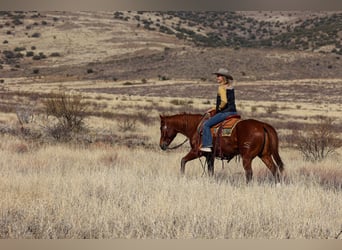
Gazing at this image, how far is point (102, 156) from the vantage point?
12.1 m

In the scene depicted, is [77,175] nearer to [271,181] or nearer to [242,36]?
[271,181]

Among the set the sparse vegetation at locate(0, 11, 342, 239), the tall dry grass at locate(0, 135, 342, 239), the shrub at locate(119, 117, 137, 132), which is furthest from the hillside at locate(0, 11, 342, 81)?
the tall dry grass at locate(0, 135, 342, 239)

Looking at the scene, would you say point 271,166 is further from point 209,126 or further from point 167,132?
point 167,132

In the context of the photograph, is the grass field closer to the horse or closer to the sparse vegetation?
the sparse vegetation

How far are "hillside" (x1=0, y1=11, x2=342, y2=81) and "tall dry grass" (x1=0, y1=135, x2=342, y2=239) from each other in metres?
41.6

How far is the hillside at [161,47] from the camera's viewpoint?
5931 cm

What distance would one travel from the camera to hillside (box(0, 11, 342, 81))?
59.3 metres

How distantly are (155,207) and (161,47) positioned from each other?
6580cm

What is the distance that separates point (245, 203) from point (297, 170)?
447 cm

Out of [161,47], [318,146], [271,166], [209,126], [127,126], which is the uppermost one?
[209,126]

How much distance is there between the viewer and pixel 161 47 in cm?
7138

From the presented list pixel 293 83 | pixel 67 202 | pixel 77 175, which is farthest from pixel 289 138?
pixel 293 83

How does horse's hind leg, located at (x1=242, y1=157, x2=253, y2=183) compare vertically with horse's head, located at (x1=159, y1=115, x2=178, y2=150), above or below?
below

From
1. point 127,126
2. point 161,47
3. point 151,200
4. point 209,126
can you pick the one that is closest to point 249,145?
point 209,126
